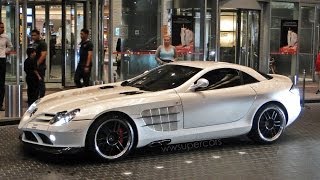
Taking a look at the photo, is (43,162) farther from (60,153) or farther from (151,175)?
(151,175)

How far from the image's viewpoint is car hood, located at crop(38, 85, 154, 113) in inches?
301

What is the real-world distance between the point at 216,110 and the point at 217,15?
418 inches

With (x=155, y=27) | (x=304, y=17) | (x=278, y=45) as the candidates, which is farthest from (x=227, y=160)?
(x=304, y=17)

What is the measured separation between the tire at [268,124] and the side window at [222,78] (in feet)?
2.11

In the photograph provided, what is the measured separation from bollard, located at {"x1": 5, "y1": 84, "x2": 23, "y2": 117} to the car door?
181 inches

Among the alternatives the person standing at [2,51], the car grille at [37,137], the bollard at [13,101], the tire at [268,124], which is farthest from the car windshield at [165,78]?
the person standing at [2,51]

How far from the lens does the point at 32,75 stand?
1217 centimetres

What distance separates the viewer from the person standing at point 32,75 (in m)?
12.0

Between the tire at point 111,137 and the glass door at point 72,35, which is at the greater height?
the glass door at point 72,35

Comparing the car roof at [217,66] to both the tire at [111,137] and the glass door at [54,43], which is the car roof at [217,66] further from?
the glass door at [54,43]

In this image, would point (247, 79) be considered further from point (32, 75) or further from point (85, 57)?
point (32, 75)

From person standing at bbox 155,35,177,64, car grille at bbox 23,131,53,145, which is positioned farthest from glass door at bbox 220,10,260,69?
car grille at bbox 23,131,53,145

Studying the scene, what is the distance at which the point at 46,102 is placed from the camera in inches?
321

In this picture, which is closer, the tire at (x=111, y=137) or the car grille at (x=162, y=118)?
the tire at (x=111, y=137)
